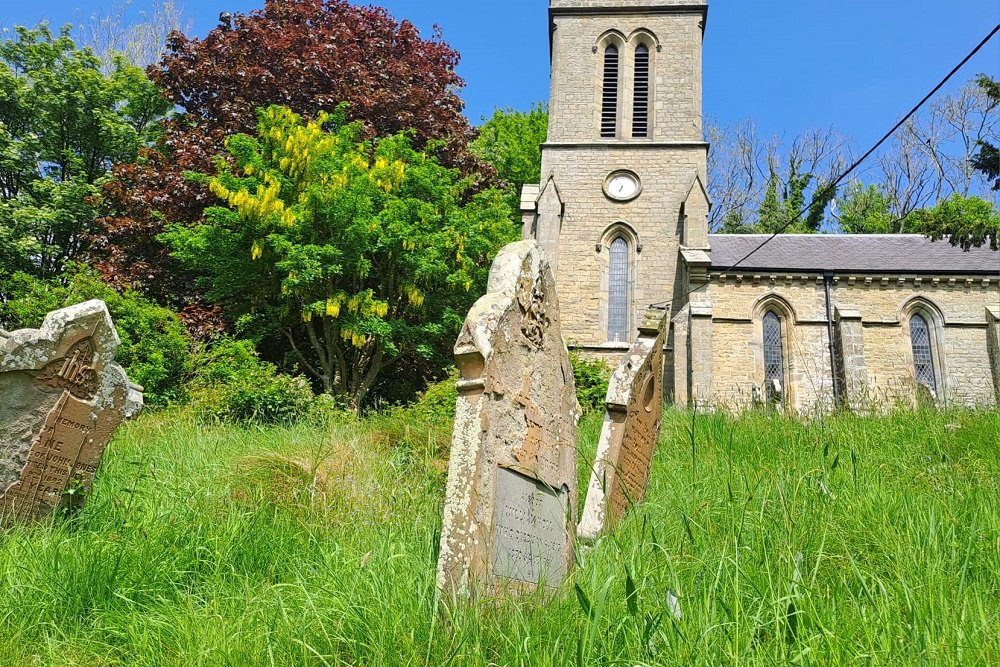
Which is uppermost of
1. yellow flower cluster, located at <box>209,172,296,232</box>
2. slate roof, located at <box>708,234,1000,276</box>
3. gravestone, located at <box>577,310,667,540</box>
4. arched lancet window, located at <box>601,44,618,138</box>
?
arched lancet window, located at <box>601,44,618,138</box>

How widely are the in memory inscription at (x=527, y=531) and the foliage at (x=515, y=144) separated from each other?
2716 centimetres

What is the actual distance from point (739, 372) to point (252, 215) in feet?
49.0

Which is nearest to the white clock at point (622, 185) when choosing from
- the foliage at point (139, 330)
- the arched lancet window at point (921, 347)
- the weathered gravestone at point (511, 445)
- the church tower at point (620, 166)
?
the church tower at point (620, 166)

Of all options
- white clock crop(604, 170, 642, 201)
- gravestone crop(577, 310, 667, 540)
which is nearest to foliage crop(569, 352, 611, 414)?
white clock crop(604, 170, 642, 201)

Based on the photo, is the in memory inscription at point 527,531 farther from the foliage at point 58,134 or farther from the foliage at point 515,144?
the foliage at point 515,144

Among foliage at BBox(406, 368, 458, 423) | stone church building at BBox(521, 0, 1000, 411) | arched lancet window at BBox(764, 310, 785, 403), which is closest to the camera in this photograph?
foliage at BBox(406, 368, 458, 423)

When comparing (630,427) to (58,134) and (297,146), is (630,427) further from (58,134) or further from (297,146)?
(58,134)

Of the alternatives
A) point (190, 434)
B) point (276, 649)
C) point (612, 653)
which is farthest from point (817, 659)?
point (190, 434)

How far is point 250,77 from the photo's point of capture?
17.1m

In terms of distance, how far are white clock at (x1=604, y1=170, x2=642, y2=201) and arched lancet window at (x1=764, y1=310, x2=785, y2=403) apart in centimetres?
576

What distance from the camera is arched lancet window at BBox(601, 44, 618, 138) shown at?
2225cm

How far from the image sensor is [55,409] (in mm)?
5277

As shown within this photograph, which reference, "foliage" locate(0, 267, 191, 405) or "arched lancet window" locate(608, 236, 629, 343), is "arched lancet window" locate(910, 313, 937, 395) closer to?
"arched lancet window" locate(608, 236, 629, 343)

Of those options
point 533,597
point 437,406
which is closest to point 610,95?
point 437,406
